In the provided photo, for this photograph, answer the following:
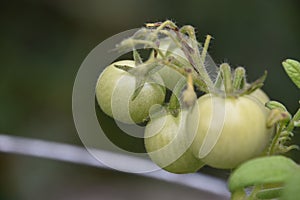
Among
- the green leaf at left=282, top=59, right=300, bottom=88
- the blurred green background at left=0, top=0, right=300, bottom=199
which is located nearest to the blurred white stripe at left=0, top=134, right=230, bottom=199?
the blurred green background at left=0, top=0, right=300, bottom=199

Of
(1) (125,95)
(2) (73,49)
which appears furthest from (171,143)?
(2) (73,49)

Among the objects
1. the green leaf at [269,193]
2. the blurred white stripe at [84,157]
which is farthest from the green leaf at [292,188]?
the blurred white stripe at [84,157]

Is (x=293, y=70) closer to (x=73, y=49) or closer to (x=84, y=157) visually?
(x=84, y=157)

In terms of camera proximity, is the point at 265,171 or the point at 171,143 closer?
the point at 265,171

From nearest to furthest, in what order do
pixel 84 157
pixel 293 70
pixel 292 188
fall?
1. pixel 292 188
2. pixel 293 70
3. pixel 84 157

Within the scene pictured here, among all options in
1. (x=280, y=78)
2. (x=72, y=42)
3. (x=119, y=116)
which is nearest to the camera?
(x=119, y=116)

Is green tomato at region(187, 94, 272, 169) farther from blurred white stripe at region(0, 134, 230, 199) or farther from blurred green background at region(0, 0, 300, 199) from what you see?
blurred green background at region(0, 0, 300, 199)

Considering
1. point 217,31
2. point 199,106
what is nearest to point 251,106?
point 199,106

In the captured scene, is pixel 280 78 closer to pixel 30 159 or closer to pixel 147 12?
pixel 147 12
